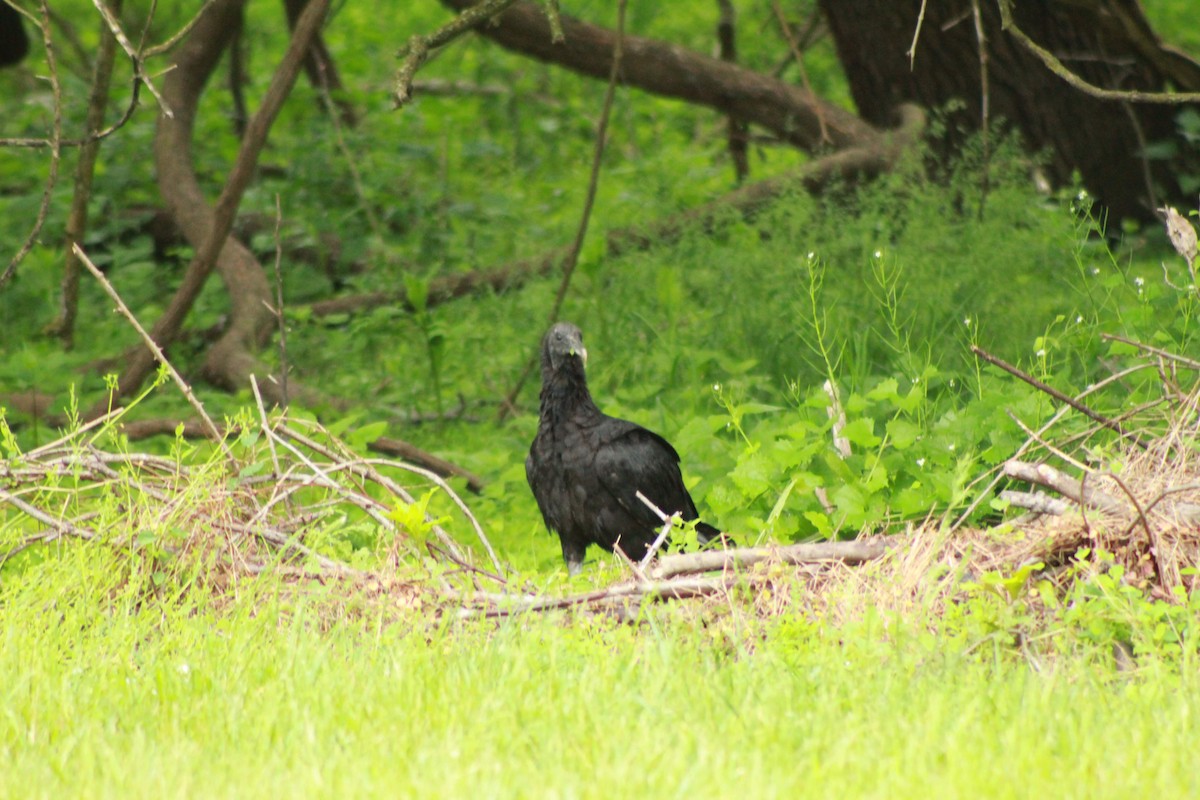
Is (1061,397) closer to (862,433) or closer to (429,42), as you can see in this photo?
(862,433)

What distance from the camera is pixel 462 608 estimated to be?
12.9ft

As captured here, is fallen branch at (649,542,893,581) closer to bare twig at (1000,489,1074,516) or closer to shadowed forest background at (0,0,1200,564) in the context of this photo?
shadowed forest background at (0,0,1200,564)

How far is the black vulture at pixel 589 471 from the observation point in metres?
4.78

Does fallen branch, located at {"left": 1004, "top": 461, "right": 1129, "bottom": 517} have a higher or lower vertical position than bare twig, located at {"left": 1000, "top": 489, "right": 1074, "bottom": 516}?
higher

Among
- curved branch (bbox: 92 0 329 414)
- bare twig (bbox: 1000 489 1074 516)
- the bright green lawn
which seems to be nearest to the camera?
the bright green lawn

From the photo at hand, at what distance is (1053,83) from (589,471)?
5.22 meters

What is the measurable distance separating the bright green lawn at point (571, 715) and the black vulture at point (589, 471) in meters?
1.01

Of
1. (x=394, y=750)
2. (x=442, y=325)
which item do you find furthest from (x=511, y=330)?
(x=394, y=750)

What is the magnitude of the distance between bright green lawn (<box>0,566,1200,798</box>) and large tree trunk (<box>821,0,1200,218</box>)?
5.77 meters

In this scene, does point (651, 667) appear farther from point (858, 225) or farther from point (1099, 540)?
point (858, 225)

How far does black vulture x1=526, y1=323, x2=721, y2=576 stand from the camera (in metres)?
4.78

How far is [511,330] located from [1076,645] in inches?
184

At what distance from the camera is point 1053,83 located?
845 cm

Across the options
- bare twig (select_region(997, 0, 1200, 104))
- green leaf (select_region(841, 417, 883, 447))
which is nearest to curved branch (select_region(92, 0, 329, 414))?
green leaf (select_region(841, 417, 883, 447))
